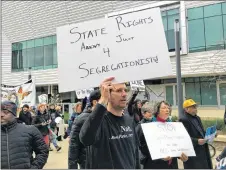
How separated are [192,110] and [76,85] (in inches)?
97.3

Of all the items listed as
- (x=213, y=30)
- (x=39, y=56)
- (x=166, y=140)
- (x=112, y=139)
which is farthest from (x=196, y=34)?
(x=112, y=139)


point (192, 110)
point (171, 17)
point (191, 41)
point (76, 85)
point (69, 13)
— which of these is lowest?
point (192, 110)

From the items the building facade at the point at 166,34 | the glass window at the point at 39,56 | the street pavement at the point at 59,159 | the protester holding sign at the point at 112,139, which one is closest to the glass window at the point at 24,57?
the building facade at the point at 166,34

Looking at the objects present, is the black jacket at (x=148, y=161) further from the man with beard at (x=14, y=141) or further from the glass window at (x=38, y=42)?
the glass window at (x=38, y=42)

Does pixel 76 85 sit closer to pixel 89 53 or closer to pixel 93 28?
pixel 89 53

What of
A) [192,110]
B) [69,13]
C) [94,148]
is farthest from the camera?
[69,13]

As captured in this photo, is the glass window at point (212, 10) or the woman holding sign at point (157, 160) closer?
the woman holding sign at point (157, 160)

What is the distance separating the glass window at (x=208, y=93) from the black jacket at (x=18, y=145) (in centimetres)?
2007

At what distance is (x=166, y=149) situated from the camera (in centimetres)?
330

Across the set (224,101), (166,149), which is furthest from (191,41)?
(166,149)

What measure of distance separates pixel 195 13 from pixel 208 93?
19.4 feet

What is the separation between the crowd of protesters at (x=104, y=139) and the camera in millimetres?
2375

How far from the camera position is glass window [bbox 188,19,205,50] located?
2142cm

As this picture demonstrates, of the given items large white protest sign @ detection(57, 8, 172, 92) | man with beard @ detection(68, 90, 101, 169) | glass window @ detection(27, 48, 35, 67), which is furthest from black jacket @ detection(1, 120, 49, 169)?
glass window @ detection(27, 48, 35, 67)
